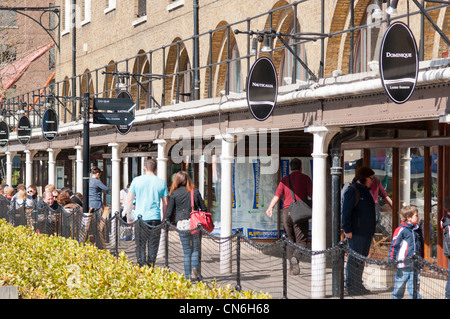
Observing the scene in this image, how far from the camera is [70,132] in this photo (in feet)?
78.9

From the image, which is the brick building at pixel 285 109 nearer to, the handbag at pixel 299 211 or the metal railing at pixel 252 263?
the metal railing at pixel 252 263

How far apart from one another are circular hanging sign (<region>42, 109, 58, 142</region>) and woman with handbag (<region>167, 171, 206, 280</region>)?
9.44 m

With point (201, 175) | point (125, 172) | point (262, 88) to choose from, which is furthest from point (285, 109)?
point (125, 172)

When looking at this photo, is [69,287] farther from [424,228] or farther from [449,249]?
[424,228]

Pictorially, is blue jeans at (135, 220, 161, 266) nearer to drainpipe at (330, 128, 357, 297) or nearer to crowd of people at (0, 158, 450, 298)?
crowd of people at (0, 158, 450, 298)

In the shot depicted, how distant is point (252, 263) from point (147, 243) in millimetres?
2520

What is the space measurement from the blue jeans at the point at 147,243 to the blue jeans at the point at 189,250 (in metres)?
0.45

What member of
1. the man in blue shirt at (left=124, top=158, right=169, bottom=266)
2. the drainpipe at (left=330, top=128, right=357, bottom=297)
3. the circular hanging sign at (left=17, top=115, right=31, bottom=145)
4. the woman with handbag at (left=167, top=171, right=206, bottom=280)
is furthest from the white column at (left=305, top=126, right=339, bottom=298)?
the circular hanging sign at (left=17, top=115, right=31, bottom=145)

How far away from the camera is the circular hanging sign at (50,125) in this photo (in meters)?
20.6

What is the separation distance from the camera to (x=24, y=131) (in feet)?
76.8

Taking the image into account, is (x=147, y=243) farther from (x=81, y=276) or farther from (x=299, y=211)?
(x=81, y=276)

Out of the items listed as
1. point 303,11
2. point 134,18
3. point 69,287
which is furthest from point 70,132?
point 69,287

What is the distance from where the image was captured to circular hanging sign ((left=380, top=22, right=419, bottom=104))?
8.39m
